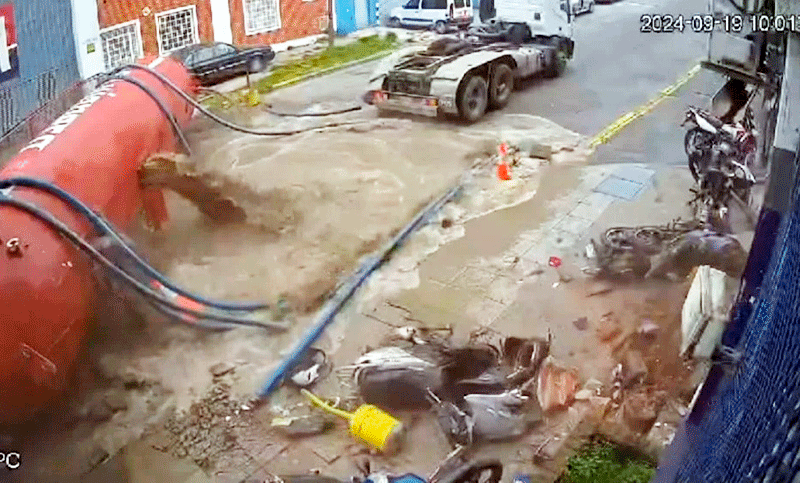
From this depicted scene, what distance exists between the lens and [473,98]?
16.7 meters

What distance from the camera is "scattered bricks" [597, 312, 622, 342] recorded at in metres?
9.51

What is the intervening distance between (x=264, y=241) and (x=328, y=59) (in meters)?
11.0

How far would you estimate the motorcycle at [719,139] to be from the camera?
11.5 m

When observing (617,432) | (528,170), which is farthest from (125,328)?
(528,170)

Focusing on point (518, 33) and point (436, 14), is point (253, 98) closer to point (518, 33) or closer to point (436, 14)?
point (518, 33)

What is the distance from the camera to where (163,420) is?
8.56m

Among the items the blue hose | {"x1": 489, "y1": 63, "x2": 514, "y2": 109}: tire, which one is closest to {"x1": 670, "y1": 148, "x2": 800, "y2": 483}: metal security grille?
the blue hose

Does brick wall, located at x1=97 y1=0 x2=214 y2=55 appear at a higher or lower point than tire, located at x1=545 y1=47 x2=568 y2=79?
higher

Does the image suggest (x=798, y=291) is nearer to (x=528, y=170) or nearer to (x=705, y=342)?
(x=705, y=342)

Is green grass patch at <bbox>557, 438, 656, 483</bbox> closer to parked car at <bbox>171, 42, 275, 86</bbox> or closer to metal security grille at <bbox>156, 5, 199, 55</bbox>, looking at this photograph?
parked car at <bbox>171, 42, 275, 86</bbox>

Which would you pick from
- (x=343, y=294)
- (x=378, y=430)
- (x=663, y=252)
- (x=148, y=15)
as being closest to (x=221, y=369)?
(x=343, y=294)

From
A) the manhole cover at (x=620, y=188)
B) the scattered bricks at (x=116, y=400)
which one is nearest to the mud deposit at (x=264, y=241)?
Result: the scattered bricks at (x=116, y=400)

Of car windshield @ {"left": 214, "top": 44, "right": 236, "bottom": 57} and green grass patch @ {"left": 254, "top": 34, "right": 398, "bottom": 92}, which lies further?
car windshield @ {"left": 214, "top": 44, "right": 236, "bottom": 57}

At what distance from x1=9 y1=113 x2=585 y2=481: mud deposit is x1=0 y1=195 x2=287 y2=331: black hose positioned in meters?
0.15
